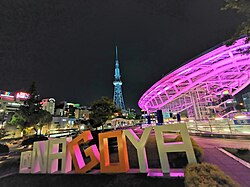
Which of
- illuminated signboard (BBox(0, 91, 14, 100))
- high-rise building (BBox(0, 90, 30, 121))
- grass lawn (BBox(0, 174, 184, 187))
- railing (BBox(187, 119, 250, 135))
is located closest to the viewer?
grass lawn (BBox(0, 174, 184, 187))

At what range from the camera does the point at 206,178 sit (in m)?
3.13

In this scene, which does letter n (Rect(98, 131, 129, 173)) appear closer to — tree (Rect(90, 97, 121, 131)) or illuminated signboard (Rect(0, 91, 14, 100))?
tree (Rect(90, 97, 121, 131))

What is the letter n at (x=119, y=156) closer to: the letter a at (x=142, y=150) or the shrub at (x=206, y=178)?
the letter a at (x=142, y=150)

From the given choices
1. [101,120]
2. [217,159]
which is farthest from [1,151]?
[217,159]

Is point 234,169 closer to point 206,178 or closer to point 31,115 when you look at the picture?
point 206,178

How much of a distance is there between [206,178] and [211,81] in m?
25.5

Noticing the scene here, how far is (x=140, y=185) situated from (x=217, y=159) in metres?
4.01

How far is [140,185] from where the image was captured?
13.3 ft

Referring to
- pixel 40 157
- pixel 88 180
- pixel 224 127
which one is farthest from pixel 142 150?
pixel 224 127

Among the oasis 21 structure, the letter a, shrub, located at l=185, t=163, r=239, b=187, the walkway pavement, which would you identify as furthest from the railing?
the letter a

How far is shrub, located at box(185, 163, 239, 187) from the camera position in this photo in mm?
2857

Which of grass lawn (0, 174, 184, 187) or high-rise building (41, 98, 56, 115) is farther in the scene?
high-rise building (41, 98, 56, 115)

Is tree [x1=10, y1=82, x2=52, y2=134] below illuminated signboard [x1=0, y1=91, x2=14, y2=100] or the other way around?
below

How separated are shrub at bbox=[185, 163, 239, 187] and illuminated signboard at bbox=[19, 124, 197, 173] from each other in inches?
29.2
